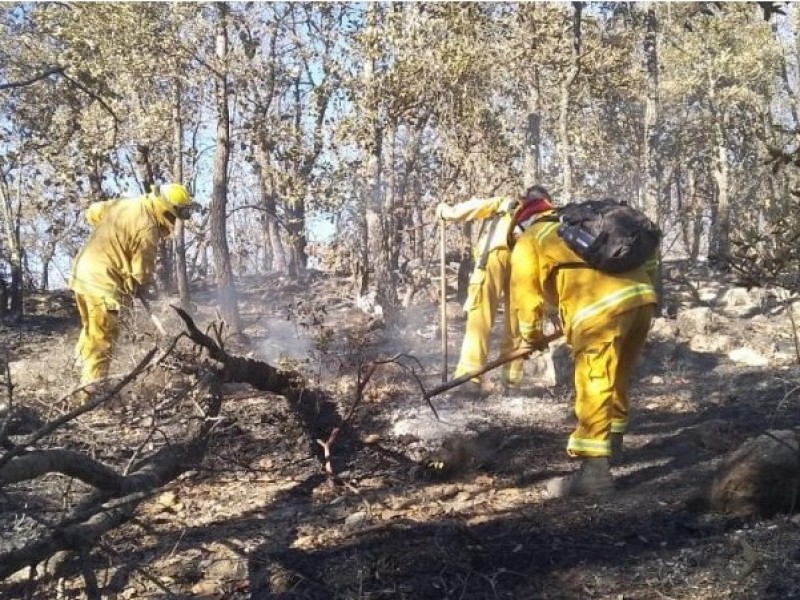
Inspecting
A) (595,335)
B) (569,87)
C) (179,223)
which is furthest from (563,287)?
(179,223)

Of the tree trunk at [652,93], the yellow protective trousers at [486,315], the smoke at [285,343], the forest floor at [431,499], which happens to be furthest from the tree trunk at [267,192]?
the tree trunk at [652,93]

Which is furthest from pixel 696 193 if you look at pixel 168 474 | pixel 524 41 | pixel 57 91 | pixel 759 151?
pixel 168 474

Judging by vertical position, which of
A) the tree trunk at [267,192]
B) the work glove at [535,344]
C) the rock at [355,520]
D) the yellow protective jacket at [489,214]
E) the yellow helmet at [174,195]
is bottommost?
the rock at [355,520]

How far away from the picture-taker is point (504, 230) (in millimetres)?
5996

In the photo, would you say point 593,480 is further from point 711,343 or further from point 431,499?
point 711,343

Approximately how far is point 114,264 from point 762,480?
4.85 meters

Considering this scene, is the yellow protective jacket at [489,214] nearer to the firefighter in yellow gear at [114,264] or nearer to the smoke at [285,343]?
the smoke at [285,343]

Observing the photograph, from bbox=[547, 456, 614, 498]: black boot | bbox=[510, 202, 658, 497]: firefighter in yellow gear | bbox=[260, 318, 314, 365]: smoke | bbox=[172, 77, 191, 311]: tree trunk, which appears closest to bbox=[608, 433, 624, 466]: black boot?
bbox=[510, 202, 658, 497]: firefighter in yellow gear

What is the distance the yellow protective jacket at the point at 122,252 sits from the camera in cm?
588

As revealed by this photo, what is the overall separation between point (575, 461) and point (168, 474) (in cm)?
238

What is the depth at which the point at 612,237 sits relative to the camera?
377 centimetres

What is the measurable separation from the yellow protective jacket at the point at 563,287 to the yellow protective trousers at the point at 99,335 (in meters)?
3.28

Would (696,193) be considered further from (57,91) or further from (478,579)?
(478,579)

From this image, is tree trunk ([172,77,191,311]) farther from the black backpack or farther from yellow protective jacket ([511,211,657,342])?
the black backpack
